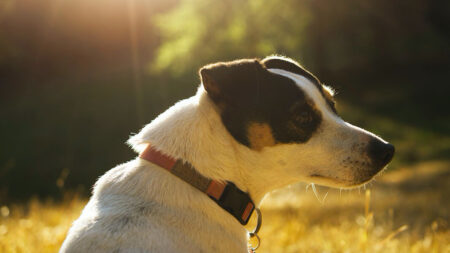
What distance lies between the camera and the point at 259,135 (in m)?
3.07

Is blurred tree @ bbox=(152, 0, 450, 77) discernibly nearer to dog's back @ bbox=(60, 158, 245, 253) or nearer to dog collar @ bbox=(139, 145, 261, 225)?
dog collar @ bbox=(139, 145, 261, 225)

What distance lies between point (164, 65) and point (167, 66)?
1.76 feet

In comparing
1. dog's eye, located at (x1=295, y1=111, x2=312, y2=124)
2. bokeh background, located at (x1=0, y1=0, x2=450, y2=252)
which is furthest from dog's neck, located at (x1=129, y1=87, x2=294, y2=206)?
bokeh background, located at (x1=0, y1=0, x2=450, y2=252)

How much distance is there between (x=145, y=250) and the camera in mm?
2521

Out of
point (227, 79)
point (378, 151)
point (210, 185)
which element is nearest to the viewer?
point (210, 185)

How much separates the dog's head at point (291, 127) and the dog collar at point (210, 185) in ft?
1.01

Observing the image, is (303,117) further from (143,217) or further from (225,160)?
(143,217)

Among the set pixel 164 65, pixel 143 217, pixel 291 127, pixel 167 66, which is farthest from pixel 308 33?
pixel 143 217

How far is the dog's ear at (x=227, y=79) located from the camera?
3021 millimetres

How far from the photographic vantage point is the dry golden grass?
4.66 metres

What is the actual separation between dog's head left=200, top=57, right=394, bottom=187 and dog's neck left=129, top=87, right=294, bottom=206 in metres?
0.06

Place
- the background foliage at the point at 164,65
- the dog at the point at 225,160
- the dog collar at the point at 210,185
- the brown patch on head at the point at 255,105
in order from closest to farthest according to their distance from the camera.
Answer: the dog at the point at 225,160
the dog collar at the point at 210,185
the brown patch on head at the point at 255,105
the background foliage at the point at 164,65

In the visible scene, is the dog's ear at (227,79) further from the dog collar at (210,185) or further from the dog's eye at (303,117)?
the dog collar at (210,185)

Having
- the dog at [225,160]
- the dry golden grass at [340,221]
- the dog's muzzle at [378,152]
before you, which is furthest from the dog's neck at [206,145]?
the dry golden grass at [340,221]
